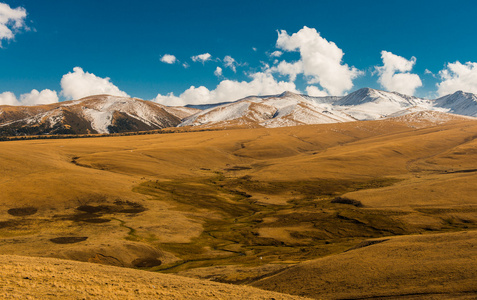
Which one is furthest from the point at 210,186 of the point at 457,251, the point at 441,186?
the point at 457,251

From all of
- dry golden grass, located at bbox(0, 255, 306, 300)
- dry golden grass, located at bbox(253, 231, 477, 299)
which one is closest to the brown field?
dry golden grass, located at bbox(253, 231, 477, 299)

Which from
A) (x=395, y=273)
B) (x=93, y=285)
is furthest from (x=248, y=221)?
(x=93, y=285)

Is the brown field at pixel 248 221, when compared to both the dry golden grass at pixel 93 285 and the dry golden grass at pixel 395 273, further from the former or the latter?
the dry golden grass at pixel 93 285

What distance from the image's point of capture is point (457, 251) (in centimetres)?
4044

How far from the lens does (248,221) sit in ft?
313

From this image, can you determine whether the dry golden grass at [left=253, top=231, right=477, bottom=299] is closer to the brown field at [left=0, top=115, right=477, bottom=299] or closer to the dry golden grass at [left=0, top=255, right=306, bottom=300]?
the brown field at [left=0, top=115, right=477, bottom=299]

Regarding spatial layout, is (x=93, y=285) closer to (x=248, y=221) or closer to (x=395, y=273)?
(x=395, y=273)

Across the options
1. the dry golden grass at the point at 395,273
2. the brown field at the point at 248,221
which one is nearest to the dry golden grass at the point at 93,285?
the dry golden grass at the point at 395,273

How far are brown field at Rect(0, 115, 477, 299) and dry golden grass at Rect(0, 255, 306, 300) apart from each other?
10.3 meters

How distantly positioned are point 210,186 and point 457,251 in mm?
106237

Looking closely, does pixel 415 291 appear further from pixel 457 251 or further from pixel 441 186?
pixel 441 186

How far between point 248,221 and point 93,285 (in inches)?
2700

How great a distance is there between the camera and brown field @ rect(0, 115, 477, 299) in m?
41.6

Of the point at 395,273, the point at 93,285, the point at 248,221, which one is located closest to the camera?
the point at 93,285
